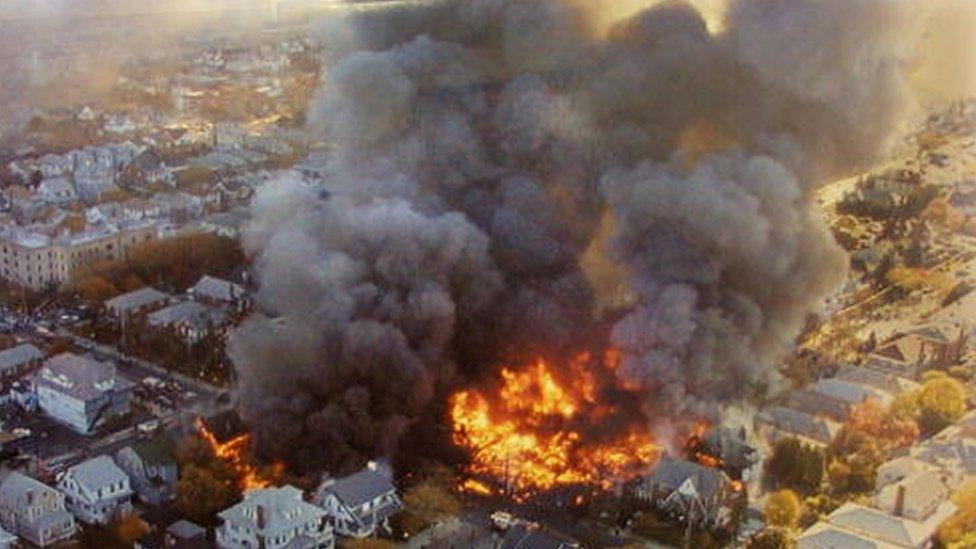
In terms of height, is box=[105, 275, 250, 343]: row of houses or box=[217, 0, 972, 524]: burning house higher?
box=[217, 0, 972, 524]: burning house

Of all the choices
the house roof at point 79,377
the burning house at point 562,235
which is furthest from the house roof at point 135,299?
the house roof at point 79,377

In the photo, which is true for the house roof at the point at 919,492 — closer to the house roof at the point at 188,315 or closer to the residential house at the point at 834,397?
the residential house at the point at 834,397

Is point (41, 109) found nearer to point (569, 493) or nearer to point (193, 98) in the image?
point (193, 98)

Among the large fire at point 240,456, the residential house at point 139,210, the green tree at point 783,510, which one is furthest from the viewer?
the residential house at point 139,210

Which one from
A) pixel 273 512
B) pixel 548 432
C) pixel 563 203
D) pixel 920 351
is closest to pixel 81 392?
pixel 273 512

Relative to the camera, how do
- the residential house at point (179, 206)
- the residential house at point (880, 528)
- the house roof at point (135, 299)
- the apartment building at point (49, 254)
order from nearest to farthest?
the residential house at point (880, 528) < the house roof at point (135, 299) < the apartment building at point (49, 254) < the residential house at point (179, 206)

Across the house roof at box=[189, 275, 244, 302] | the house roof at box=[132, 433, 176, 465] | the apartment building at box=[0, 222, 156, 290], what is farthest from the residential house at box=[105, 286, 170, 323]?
the house roof at box=[132, 433, 176, 465]

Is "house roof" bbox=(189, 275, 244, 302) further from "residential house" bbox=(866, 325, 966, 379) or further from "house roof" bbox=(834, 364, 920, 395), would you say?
"residential house" bbox=(866, 325, 966, 379)
